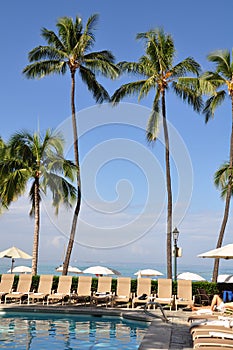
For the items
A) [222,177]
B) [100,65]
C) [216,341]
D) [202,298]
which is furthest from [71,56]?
[216,341]

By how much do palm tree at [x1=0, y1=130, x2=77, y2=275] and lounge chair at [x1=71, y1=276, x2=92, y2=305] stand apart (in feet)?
13.8

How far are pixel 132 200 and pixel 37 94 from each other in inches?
250

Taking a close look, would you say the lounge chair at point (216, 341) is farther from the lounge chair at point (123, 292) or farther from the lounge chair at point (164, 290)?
the lounge chair at point (123, 292)

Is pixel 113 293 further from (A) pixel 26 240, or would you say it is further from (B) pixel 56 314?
(A) pixel 26 240

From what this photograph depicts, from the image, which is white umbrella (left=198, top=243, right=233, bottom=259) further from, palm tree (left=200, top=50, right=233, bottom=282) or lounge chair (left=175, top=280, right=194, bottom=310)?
palm tree (left=200, top=50, right=233, bottom=282)

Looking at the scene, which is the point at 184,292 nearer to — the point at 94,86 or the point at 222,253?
the point at 222,253

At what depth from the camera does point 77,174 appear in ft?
68.1

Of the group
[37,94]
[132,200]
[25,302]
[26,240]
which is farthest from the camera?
[26,240]

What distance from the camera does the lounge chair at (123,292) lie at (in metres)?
15.4

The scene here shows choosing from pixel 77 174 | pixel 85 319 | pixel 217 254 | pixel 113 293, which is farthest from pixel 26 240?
pixel 217 254

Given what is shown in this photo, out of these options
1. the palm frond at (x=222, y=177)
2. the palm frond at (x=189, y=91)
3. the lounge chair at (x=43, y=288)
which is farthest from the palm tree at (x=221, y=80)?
the lounge chair at (x=43, y=288)

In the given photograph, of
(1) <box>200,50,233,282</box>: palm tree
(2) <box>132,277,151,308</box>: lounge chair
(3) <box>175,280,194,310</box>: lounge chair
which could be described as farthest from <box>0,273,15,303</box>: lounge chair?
(1) <box>200,50,233,282</box>: palm tree

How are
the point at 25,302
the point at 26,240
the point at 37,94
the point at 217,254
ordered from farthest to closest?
the point at 26,240 → the point at 37,94 → the point at 25,302 → the point at 217,254

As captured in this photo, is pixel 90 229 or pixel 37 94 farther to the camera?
pixel 90 229
